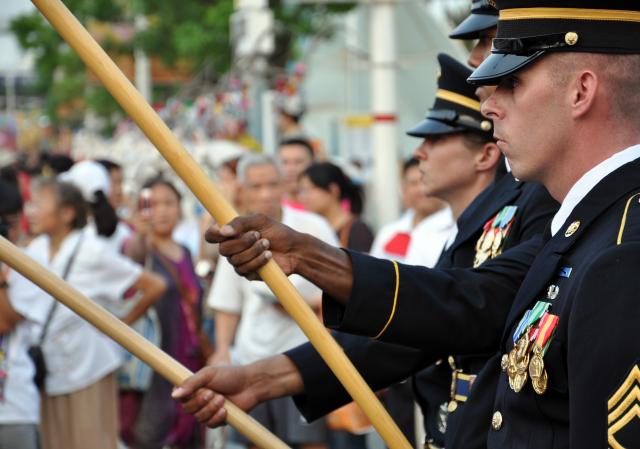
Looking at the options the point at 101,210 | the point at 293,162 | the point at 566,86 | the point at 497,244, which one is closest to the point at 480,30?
the point at 497,244

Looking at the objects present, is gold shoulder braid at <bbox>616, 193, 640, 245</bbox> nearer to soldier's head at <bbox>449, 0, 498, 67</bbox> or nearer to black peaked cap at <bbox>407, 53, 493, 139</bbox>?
soldier's head at <bbox>449, 0, 498, 67</bbox>

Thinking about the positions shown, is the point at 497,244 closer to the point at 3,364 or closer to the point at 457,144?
the point at 457,144

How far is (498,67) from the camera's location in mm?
2754

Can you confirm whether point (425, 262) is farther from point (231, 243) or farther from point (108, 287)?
point (231, 243)

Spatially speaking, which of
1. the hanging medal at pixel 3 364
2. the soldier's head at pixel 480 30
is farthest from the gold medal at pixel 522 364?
the hanging medal at pixel 3 364

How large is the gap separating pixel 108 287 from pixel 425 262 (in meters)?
1.81

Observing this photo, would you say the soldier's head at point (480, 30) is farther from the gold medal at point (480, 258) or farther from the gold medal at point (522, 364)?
the gold medal at point (522, 364)

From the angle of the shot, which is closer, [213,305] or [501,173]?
[501,173]

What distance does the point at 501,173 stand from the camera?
3.88m

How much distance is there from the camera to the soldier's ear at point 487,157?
4.18 m

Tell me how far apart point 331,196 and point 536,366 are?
591 centimetres

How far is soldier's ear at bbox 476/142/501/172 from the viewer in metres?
4.18

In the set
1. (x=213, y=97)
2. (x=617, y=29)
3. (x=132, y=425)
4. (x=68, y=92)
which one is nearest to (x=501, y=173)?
(x=617, y=29)

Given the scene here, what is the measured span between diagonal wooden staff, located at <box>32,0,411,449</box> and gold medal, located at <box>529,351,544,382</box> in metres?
0.57
